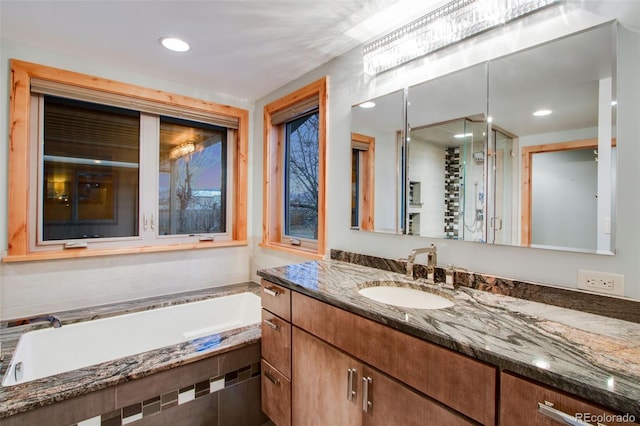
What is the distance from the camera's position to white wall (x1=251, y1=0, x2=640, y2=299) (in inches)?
41.5

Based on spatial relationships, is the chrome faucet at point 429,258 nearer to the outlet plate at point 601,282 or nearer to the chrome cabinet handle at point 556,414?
the outlet plate at point 601,282

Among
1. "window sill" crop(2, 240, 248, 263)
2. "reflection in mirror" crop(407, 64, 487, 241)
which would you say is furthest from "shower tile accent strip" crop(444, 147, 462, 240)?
"window sill" crop(2, 240, 248, 263)

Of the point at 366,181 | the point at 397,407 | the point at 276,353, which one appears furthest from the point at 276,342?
the point at 366,181

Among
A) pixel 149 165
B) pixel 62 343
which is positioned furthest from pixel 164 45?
pixel 62 343

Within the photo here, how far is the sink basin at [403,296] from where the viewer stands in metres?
1.41

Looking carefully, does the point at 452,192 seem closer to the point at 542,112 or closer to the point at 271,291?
the point at 542,112

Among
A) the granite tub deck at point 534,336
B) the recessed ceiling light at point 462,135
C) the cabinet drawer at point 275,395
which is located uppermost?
the recessed ceiling light at point 462,135

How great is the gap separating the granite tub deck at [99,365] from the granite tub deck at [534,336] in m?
0.78

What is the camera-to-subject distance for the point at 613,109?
109 centimetres

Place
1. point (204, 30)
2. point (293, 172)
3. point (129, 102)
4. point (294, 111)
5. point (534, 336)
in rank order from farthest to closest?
point (293, 172)
point (294, 111)
point (129, 102)
point (204, 30)
point (534, 336)

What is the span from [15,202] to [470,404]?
9.26 feet

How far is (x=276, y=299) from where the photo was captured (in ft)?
5.44

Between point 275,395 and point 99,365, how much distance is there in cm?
90

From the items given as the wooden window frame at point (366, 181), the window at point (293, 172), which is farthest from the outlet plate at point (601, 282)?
the window at point (293, 172)
